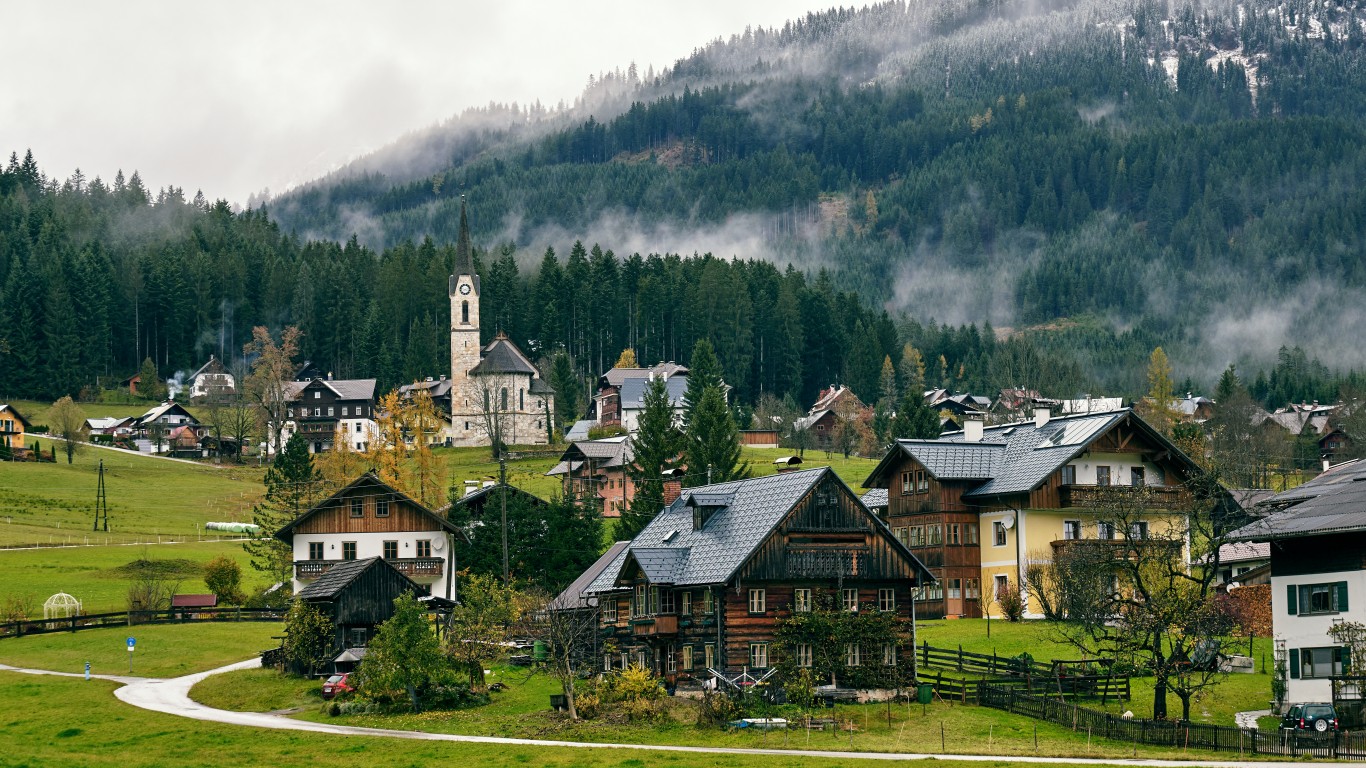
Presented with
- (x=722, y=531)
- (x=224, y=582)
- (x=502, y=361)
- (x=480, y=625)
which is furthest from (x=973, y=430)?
(x=502, y=361)

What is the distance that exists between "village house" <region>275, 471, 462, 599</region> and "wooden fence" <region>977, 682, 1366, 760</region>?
1533 inches

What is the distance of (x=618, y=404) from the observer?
6417 inches

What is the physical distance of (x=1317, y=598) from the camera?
49.3 meters

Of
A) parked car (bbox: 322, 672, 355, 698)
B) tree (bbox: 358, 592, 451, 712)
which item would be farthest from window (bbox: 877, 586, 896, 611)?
parked car (bbox: 322, 672, 355, 698)

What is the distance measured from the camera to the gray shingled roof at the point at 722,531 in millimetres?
58156

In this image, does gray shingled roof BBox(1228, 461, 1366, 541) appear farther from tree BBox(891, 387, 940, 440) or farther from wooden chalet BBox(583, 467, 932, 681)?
tree BBox(891, 387, 940, 440)

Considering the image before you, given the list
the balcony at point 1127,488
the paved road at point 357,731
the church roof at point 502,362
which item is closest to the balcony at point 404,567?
the paved road at point 357,731

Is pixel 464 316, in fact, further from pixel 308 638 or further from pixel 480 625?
pixel 480 625

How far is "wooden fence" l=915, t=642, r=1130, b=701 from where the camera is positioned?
171 ft

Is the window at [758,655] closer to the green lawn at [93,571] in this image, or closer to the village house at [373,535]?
the village house at [373,535]

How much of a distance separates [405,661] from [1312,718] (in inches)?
1136

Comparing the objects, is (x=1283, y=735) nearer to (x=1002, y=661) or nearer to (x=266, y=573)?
(x=1002, y=661)

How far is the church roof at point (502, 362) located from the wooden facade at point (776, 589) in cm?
10838

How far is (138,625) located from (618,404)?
90.0 metres
